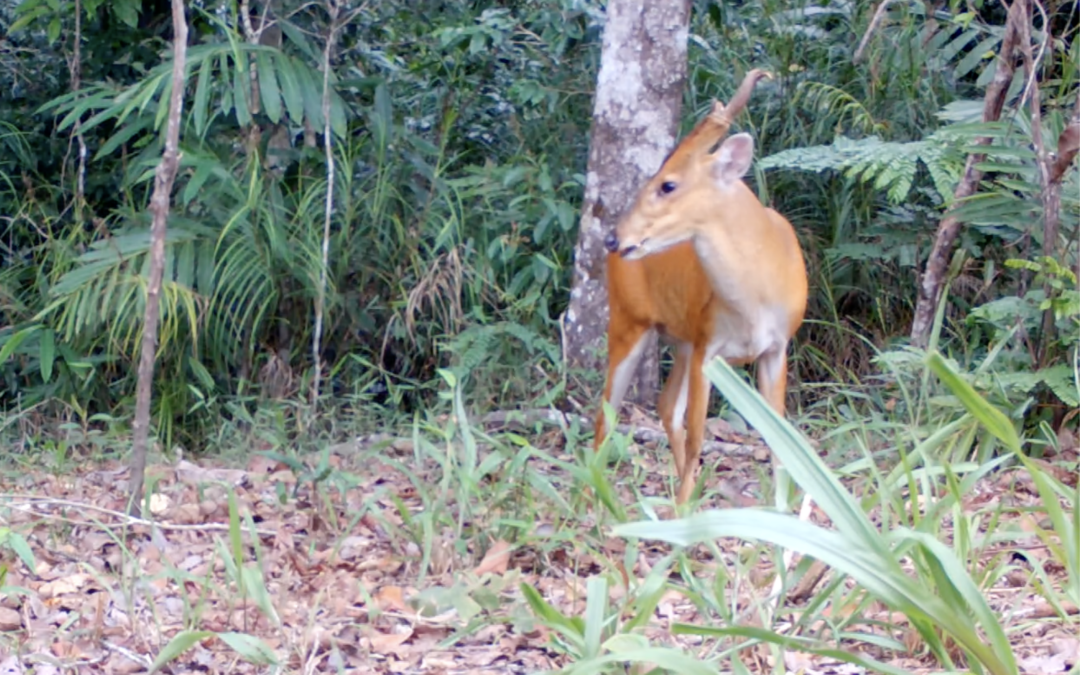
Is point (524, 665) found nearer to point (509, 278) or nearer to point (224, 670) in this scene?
point (224, 670)

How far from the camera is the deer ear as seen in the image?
16.3 feet

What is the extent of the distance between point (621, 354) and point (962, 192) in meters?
1.71

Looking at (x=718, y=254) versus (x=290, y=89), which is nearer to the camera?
(x=718, y=254)

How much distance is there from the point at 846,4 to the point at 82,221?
4.31 metres

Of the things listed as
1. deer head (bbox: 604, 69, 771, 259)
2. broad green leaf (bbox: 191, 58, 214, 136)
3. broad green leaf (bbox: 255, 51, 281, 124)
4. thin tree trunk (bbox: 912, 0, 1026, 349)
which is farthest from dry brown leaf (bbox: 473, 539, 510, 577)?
broad green leaf (bbox: 191, 58, 214, 136)

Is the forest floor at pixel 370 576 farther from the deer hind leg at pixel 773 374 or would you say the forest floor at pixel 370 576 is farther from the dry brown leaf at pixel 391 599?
the deer hind leg at pixel 773 374

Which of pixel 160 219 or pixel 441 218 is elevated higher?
pixel 160 219

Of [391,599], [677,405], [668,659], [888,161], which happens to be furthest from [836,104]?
[668,659]

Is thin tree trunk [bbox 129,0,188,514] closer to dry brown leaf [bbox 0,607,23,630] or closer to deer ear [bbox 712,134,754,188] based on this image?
dry brown leaf [bbox 0,607,23,630]

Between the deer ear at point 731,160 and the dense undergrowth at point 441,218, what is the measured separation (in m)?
1.05

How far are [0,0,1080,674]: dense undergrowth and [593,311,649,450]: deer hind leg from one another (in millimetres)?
215

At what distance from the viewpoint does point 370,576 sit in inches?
170

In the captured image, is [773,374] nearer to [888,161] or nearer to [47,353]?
[888,161]

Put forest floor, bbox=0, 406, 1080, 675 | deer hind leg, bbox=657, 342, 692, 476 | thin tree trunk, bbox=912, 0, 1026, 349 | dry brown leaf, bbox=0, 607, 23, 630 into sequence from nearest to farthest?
forest floor, bbox=0, 406, 1080, 675 → dry brown leaf, bbox=0, 607, 23, 630 → deer hind leg, bbox=657, 342, 692, 476 → thin tree trunk, bbox=912, 0, 1026, 349
